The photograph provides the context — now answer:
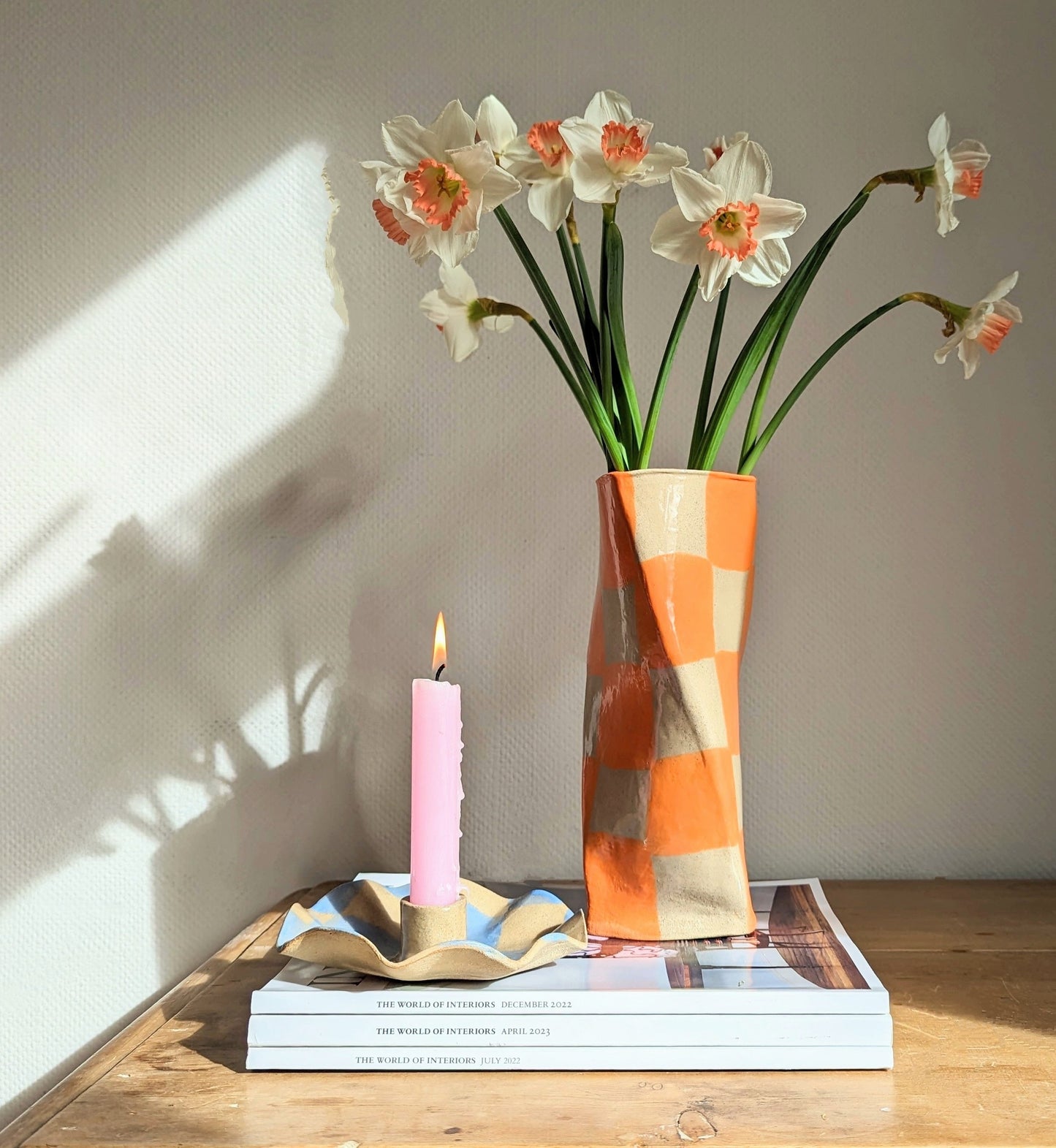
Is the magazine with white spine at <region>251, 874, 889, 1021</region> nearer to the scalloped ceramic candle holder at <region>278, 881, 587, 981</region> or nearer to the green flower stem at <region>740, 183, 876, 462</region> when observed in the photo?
the scalloped ceramic candle holder at <region>278, 881, 587, 981</region>

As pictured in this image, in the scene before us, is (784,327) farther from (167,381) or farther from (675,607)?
(167,381)

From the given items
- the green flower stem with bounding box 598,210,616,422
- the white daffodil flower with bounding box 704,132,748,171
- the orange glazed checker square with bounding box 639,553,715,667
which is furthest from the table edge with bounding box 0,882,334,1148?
the white daffodil flower with bounding box 704,132,748,171

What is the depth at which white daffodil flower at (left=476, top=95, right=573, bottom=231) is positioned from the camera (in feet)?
2.06

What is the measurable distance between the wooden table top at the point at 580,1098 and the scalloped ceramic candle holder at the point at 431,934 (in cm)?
6

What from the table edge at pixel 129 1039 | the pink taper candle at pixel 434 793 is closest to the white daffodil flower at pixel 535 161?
the pink taper candle at pixel 434 793

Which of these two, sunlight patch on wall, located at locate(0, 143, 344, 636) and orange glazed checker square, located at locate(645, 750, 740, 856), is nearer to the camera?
orange glazed checker square, located at locate(645, 750, 740, 856)

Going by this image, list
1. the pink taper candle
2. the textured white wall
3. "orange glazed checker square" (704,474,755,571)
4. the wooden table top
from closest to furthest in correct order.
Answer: the wooden table top, the pink taper candle, "orange glazed checker square" (704,474,755,571), the textured white wall

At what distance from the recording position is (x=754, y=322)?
943 millimetres

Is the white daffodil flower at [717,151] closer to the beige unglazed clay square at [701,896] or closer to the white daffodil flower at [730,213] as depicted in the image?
the white daffodil flower at [730,213]

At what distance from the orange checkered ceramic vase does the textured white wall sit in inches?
10.4

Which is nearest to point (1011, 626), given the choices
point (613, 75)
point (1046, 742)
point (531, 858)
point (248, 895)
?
point (1046, 742)

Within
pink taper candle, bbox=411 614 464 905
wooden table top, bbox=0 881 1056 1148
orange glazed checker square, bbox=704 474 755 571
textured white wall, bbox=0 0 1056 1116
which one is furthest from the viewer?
textured white wall, bbox=0 0 1056 1116

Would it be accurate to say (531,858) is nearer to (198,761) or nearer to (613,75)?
(198,761)

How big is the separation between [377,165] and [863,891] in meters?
0.73
